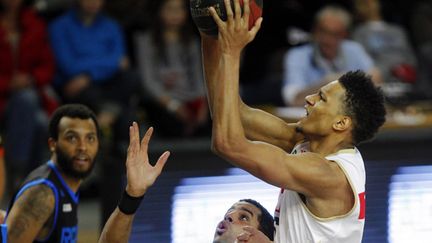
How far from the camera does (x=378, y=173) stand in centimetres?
788

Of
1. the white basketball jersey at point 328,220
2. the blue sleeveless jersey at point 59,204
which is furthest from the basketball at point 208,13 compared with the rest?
the blue sleeveless jersey at point 59,204

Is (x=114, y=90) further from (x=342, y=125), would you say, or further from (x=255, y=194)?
(x=342, y=125)

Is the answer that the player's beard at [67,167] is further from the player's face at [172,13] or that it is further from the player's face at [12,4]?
the player's face at [172,13]

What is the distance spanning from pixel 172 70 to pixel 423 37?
2808 mm

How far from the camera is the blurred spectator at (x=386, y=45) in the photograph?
10.0m

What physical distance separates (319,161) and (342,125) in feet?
0.91

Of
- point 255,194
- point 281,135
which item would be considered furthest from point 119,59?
point 281,135

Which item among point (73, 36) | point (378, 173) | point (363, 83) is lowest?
point (378, 173)

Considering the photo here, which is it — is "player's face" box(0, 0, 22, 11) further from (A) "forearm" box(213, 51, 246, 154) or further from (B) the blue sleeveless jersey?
(A) "forearm" box(213, 51, 246, 154)

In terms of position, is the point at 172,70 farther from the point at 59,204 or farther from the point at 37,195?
the point at 37,195

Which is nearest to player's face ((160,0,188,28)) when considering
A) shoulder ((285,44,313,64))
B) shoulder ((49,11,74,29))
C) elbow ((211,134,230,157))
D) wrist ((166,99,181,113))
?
wrist ((166,99,181,113))

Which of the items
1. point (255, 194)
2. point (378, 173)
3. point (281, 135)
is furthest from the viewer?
point (378, 173)

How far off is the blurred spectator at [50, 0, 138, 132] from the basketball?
4.40 meters

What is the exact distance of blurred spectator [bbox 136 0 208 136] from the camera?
30.7ft
